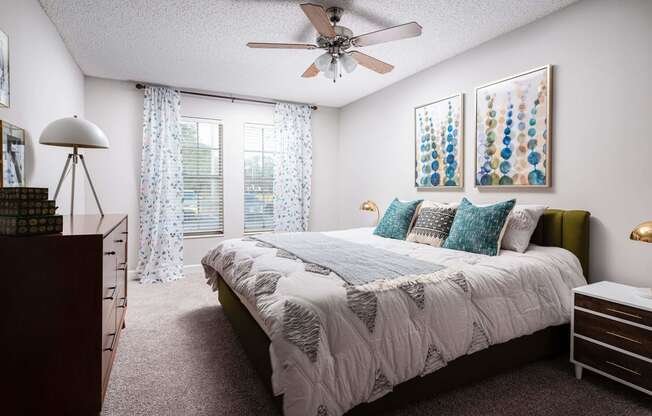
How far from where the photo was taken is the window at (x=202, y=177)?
4797 mm

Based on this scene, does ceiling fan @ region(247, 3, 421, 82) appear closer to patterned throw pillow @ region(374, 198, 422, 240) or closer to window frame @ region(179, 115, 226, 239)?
patterned throw pillow @ region(374, 198, 422, 240)

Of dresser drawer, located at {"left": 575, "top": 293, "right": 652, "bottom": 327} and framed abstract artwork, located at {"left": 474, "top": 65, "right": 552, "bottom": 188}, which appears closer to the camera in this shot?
dresser drawer, located at {"left": 575, "top": 293, "right": 652, "bottom": 327}

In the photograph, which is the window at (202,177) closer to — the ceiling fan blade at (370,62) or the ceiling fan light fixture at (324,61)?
the ceiling fan light fixture at (324,61)

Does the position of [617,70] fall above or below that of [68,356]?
above

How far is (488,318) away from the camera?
6.42 feet

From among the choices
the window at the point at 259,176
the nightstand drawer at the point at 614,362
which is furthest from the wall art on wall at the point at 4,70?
the nightstand drawer at the point at 614,362

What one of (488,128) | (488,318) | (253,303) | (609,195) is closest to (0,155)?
(253,303)

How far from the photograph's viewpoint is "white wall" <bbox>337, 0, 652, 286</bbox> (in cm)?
225

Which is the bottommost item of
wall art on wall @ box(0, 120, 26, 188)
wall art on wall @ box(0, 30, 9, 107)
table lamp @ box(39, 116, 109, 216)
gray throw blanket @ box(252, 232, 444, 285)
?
gray throw blanket @ box(252, 232, 444, 285)

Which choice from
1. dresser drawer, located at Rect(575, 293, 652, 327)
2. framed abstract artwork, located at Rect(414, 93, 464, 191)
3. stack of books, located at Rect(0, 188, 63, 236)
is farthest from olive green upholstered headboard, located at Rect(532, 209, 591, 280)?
stack of books, located at Rect(0, 188, 63, 236)

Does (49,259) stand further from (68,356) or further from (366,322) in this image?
(366,322)

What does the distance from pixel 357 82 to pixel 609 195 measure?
2963 millimetres

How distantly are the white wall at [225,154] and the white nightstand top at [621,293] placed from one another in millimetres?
3982

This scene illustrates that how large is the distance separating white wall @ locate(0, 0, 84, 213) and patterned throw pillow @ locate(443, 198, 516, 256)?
10.2ft
